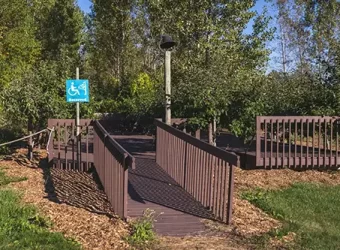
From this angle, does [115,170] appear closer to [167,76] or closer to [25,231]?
[25,231]

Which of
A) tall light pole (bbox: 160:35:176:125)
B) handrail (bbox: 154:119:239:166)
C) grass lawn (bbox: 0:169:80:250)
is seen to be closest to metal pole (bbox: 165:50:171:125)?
tall light pole (bbox: 160:35:176:125)

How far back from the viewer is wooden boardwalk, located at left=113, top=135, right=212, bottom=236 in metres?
5.99

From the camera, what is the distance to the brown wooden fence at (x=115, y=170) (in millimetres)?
5879

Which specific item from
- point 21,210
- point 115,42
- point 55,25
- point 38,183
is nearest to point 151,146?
point 38,183

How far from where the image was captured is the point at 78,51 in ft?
122

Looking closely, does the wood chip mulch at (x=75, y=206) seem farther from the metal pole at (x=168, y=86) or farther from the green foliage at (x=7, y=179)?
the metal pole at (x=168, y=86)

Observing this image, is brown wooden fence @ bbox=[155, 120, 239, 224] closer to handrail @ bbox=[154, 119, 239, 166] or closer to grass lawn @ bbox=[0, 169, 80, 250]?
handrail @ bbox=[154, 119, 239, 166]

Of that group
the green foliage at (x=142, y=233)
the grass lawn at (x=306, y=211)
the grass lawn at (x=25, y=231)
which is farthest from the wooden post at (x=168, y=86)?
the green foliage at (x=142, y=233)

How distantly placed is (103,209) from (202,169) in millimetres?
1535

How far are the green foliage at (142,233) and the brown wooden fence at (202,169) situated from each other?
3.26 feet

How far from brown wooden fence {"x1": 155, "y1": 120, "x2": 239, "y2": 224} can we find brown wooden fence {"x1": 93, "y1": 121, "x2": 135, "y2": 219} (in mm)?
1241

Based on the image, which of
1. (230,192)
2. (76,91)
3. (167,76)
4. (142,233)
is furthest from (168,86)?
(142,233)

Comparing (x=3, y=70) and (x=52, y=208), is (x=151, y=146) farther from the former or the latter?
(x=3, y=70)

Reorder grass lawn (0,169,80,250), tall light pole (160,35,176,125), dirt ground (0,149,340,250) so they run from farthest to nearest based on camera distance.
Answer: tall light pole (160,35,176,125) → dirt ground (0,149,340,250) → grass lawn (0,169,80,250)
